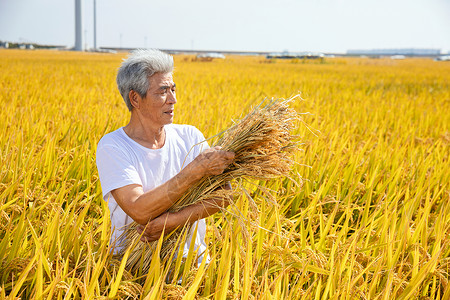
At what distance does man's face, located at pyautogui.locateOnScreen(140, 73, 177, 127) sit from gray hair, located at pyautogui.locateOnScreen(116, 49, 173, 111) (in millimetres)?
19

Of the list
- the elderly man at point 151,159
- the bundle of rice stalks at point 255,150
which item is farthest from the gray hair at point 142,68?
the bundle of rice stalks at point 255,150

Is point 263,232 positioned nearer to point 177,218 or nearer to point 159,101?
point 177,218

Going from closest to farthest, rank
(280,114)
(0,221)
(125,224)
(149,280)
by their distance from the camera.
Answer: (149,280) < (280,114) < (125,224) < (0,221)

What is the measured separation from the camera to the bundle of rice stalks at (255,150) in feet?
4.49

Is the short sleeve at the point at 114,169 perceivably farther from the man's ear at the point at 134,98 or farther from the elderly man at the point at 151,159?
the man's ear at the point at 134,98

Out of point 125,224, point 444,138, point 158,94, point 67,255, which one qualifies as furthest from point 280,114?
point 444,138

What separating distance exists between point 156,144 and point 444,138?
3567 millimetres

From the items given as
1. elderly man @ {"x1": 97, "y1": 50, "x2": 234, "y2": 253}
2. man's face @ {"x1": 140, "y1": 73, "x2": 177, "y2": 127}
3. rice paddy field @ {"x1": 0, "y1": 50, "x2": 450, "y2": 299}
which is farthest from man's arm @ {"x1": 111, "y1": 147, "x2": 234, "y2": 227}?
man's face @ {"x1": 140, "y1": 73, "x2": 177, "y2": 127}

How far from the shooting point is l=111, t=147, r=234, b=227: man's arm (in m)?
1.37

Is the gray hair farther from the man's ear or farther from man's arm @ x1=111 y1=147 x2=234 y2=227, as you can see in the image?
man's arm @ x1=111 y1=147 x2=234 y2=227

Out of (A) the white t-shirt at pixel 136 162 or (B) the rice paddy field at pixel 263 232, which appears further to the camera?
(A) the white t-shirt at pixel 136 162

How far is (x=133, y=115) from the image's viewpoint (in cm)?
172

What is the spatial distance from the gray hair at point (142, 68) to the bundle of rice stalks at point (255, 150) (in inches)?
14.4

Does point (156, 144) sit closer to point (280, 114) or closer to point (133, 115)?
point (133, 115)
